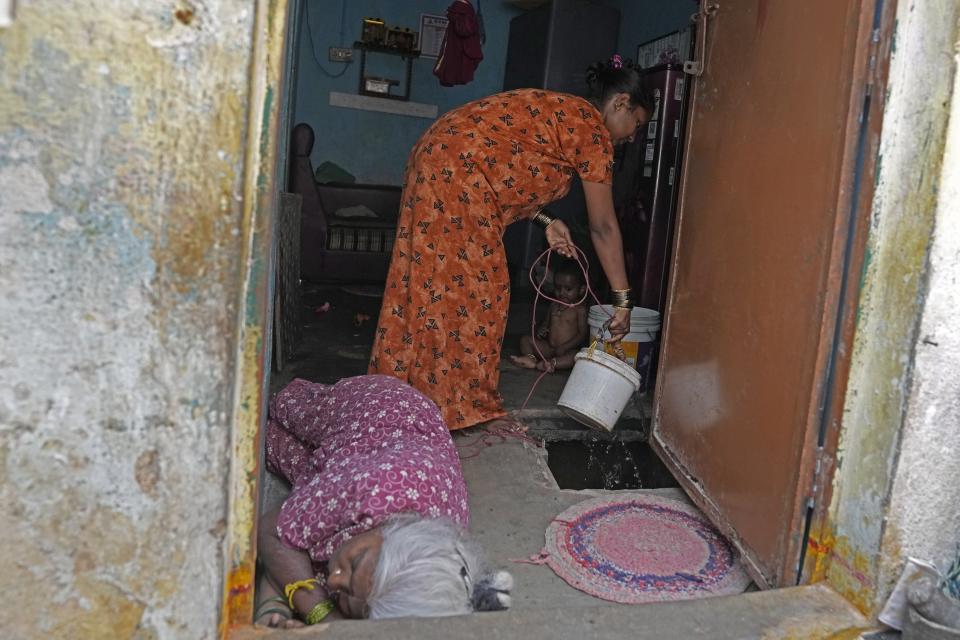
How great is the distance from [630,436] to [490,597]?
83.7 inches

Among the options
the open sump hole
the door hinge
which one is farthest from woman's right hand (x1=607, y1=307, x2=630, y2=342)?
the door hinge

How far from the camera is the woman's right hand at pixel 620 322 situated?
11.5 feet

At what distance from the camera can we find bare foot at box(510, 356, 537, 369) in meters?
4.70

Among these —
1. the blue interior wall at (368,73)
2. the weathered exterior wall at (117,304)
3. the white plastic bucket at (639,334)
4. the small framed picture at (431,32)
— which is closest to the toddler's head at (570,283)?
the white plastic bucket at (639,334)

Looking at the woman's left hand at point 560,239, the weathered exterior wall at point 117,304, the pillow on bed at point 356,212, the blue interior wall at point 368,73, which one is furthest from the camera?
the blue interior wall at point 368,73

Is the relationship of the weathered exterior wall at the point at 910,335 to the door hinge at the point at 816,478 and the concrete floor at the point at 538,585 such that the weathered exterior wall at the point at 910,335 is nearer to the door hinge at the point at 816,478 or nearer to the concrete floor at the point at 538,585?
the door hinge at the point at 816,478

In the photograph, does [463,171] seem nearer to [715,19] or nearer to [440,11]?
[715,19]

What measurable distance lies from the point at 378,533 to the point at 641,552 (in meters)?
1.11

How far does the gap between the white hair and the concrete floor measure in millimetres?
33

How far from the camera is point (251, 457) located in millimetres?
1769

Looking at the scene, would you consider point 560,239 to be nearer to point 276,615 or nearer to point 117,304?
point 276,615

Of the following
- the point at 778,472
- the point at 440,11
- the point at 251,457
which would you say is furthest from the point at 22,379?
the point at 440,11

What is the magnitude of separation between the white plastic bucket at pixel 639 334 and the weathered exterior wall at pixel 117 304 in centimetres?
251

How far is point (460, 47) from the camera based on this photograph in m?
7.50
